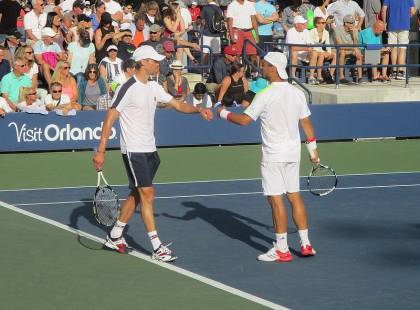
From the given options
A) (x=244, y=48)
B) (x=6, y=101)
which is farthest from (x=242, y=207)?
(x=244, y=48)

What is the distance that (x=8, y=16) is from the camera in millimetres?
23078

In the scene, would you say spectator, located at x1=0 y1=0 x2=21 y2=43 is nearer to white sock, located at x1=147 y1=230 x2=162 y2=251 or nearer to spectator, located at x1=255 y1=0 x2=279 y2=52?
spectator, located at x1=255 y1=0 x2=279 y2=52

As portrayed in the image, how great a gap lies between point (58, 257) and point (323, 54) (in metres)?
12.3

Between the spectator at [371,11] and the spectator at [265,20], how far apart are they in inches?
86.1

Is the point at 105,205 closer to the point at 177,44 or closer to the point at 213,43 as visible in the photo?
the point at 177,44

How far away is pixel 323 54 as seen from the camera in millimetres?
23031

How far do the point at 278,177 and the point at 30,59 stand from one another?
10.1m

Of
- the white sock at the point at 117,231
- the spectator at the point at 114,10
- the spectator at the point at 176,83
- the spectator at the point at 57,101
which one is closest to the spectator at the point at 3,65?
the spectator at the point at 57,101

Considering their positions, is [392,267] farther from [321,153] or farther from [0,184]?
[321,153]

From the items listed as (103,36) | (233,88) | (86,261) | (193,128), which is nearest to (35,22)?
(103,36)

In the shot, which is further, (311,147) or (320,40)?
(320,40)

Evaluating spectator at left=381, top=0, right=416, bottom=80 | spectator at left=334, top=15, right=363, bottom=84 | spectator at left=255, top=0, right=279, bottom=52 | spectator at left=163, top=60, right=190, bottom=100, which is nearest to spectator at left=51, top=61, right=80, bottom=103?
spectator at left=163, top=60, right=190, bottom=100

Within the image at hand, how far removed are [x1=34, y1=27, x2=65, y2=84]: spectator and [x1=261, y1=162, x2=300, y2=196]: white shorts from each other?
34.5 feet

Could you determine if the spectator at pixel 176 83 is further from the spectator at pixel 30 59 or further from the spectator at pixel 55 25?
the spectator at pixel 55 25
